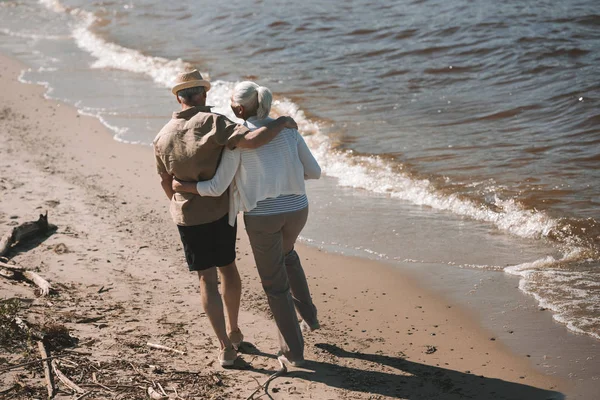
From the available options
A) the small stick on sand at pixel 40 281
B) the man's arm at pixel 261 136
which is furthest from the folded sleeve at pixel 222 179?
the small stick on sand at pixel 40 281

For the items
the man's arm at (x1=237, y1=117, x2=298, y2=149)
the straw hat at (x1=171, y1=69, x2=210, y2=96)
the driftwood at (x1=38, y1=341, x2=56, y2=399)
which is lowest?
the driftwood at (x1=38, y1=341, x2=56, y2=399)

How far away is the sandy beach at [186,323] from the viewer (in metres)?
4.45

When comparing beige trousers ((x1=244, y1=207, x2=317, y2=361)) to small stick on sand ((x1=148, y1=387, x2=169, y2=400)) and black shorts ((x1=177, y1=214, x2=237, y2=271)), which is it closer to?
black shorts ((x1=177, y1=214, x2=237, y2=271))

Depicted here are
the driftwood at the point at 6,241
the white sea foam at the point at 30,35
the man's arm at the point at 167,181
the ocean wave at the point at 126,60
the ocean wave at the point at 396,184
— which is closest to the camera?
the man's arm at the point at 167,181

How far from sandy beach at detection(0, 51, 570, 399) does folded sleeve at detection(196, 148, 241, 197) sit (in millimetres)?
1075

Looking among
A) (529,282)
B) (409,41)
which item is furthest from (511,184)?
(409,41)

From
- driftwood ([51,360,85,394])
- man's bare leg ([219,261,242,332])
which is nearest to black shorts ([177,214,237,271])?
man's bare leg ([219,261,242,332])

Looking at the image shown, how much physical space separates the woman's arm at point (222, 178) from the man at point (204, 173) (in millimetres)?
51

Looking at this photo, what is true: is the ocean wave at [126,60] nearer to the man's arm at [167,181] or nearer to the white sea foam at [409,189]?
the white sea foam at [409,189]

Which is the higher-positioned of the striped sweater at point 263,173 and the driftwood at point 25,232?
the striped sweater at point 263,173

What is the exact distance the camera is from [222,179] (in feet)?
14.5

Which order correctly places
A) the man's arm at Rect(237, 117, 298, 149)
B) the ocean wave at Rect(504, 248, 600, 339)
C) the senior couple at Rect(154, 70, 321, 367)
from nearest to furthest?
the man's arm at Rect(237, 117, 298, 149)
the senior couple at Rect(154, 70, 321, 367)
the ocean wave at Rect(504, 248, 600, 339)

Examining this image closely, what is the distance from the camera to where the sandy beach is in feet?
14.6

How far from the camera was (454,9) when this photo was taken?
1753 centimetres
